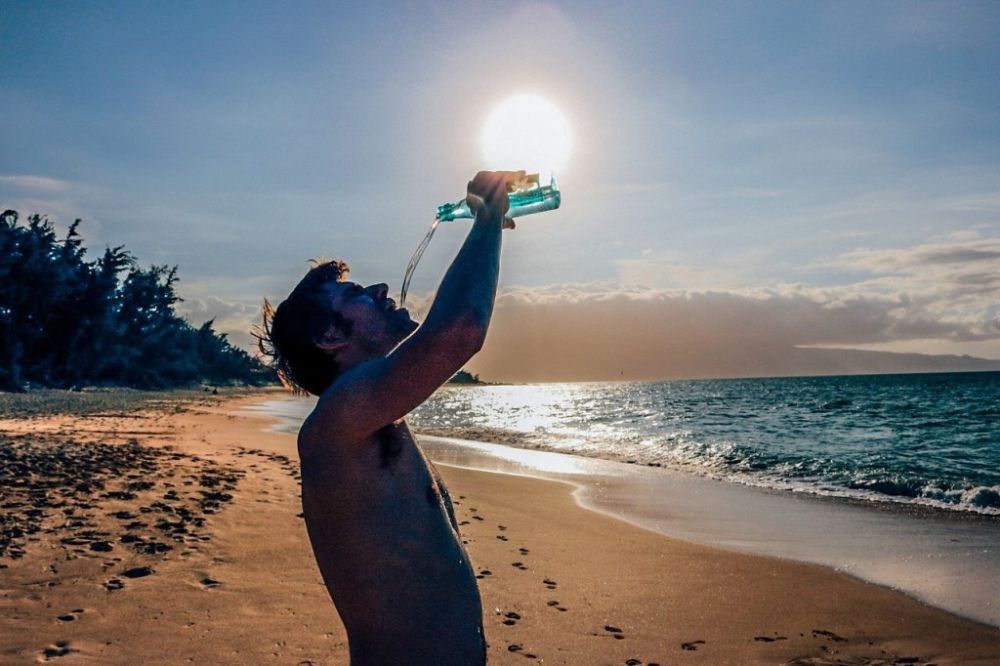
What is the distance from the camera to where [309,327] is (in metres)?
2.13

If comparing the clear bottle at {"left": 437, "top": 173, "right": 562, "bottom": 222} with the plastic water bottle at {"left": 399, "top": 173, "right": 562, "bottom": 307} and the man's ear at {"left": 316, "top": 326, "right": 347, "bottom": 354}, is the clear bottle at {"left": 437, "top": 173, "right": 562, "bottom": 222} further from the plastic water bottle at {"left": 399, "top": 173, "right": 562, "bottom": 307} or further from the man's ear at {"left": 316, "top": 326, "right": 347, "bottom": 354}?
the man's ear at {"left": 316, "top": 326, "right": 347, "bottom": 354}

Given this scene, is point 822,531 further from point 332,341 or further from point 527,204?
point 332,341

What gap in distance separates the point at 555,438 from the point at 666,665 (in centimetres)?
2235

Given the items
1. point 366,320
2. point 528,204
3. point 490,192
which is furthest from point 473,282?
point 528,204

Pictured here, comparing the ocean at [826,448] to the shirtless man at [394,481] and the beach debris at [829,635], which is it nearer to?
the beach debris at [829,635]

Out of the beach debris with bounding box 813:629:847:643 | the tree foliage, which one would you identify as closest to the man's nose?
the beach debris with bounding box 813:629:847:643

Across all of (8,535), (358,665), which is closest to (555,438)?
(8,535)

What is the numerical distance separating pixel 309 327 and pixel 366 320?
17 cm

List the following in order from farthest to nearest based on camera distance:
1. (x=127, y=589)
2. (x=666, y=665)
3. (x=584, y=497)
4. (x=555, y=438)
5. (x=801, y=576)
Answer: (x=555, y=438), (x=584, y=497), (x=801, y=576), (x=127, y=589), (x=666, y=665)

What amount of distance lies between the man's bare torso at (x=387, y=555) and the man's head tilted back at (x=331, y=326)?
0.29 m

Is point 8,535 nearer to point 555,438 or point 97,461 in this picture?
point 97,461

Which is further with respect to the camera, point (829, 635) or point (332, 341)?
point (829, 635)

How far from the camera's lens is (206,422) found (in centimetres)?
2519

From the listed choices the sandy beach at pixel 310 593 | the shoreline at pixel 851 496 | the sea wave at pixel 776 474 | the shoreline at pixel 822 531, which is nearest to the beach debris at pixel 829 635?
the sandy beach at pixel 310 593
